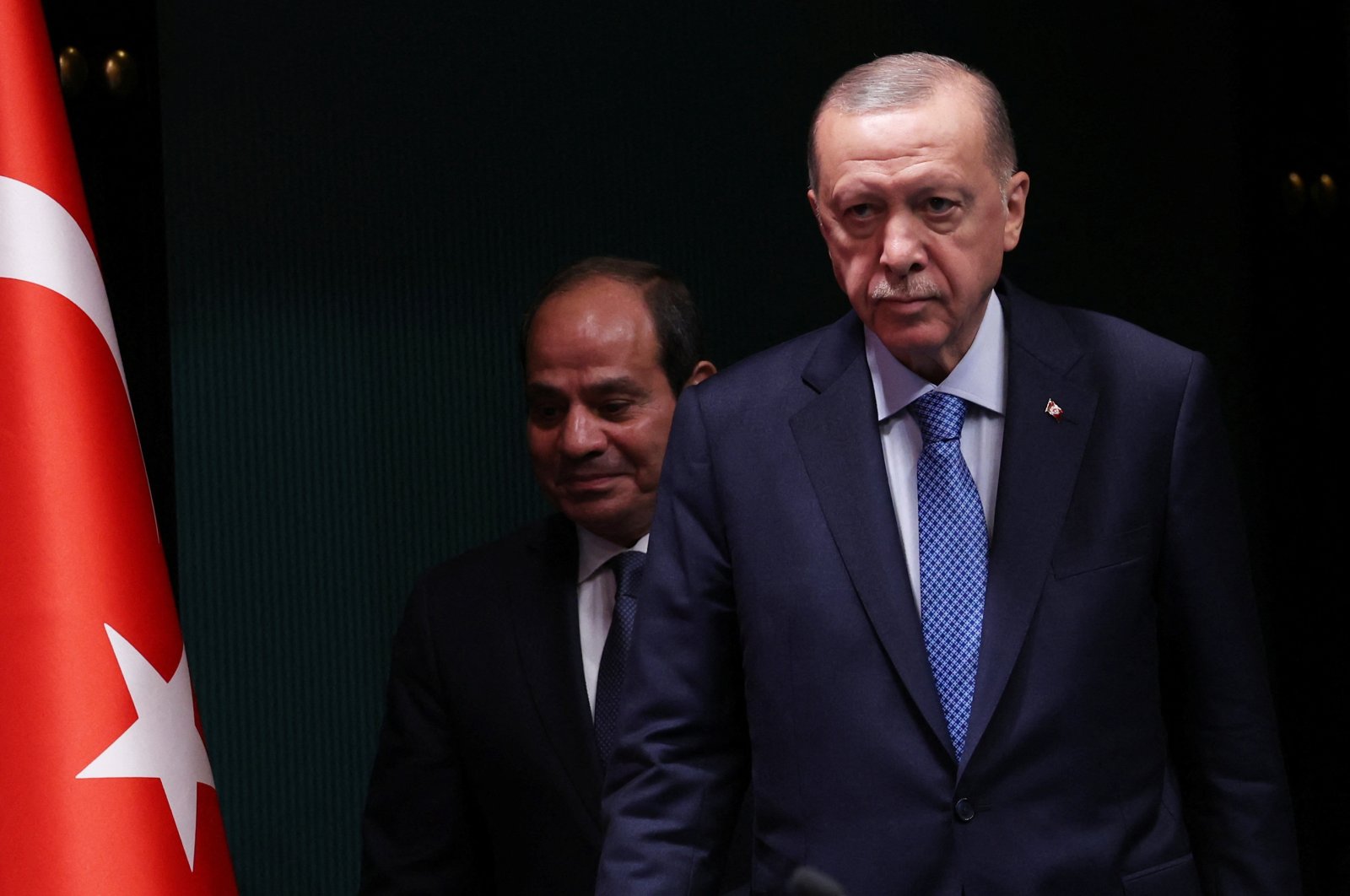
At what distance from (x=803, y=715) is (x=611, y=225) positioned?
5.90 feet

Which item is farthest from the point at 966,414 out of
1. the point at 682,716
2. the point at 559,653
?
the point at 559,653

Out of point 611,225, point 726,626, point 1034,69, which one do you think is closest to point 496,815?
point 726,626

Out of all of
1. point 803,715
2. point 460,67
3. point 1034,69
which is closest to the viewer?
point 803,715

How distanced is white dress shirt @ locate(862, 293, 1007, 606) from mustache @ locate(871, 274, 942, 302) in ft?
0.36

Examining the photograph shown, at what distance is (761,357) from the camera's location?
184 centimetres

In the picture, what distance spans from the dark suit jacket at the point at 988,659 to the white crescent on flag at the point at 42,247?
702 millimetres

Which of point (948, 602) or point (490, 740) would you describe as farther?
point (490, 740)

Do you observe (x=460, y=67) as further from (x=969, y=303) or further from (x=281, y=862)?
(x=969, y=303)

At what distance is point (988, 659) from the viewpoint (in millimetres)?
1606

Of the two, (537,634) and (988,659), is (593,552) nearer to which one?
(537,634)

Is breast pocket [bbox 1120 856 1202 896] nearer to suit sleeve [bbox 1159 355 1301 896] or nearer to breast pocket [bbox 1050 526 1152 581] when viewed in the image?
suit sleeve [bbox 1159 355 1301 896]

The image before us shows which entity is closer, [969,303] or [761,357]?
[969,303]

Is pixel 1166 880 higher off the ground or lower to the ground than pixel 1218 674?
lower

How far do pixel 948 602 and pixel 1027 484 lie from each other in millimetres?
139
